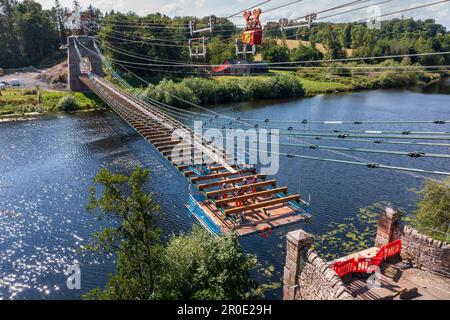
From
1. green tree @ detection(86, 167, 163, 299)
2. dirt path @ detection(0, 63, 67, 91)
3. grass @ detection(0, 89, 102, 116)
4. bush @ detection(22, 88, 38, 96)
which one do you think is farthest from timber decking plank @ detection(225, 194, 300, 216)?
dirt path @ detection(0, 63, 67, 91)

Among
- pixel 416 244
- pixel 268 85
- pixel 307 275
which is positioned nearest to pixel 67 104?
pixel 268 85

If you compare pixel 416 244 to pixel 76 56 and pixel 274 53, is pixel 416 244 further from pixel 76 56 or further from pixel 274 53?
pixel 274 53

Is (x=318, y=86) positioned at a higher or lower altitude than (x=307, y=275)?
higher

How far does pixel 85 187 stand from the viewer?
2539cm

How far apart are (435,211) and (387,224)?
3.47 metres

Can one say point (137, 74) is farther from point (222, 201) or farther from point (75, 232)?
point (222, 201)

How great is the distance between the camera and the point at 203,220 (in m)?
17.1

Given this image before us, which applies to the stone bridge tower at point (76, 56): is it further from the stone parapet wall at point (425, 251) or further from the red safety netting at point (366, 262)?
the stone parapet wall at point (425, 251)

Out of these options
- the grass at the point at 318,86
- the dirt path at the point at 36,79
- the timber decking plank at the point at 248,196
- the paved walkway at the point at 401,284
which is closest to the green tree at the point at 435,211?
the paved walkway at the point at 401,284

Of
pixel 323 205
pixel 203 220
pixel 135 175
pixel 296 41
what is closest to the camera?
pixel 135 175

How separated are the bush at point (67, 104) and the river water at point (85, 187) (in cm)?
373

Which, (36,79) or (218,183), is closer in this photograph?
(218,183)
